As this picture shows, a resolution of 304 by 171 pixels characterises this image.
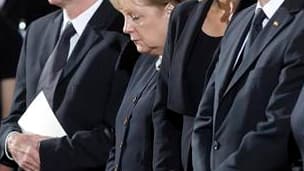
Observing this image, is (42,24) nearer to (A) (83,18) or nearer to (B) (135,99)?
(A) (83,18)

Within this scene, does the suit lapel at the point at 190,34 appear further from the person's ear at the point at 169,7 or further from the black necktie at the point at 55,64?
the black necktie at the point at 55,64

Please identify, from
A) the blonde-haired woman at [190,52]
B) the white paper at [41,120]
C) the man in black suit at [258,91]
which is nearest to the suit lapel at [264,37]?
the man in black suit at [258,91]

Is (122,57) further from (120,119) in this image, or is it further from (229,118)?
(229,118)

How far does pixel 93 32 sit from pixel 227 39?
38.5 inches

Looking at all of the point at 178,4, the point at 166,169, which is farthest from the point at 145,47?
the point at 166,169

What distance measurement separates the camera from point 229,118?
301 centimetres

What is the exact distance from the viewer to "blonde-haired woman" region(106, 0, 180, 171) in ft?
11.9

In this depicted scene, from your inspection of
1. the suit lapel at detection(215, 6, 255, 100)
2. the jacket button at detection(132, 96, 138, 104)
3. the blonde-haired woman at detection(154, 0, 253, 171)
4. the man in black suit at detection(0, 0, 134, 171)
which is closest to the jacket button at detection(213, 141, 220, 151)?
the suit lapel at detection(215, 6, 255, 100)

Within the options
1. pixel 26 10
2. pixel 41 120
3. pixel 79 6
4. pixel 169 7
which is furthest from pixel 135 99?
pixel 26 10

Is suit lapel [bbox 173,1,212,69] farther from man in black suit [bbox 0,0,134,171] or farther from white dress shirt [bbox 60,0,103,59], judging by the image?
white dress shirt [bbox 60,0,103,59]

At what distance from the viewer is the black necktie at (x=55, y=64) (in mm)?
4102

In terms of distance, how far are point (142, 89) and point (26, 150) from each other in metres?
0.67

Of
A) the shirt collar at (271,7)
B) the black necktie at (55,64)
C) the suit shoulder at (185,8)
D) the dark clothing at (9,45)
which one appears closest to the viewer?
the shirt collar at (271,7)

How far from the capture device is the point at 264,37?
296 centimetres
